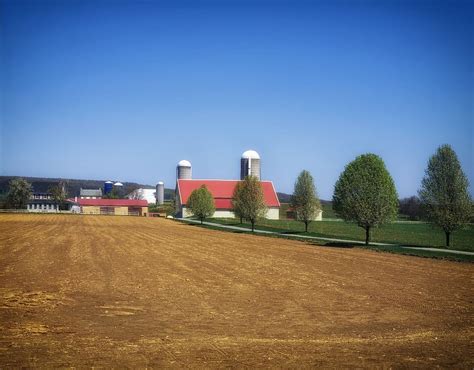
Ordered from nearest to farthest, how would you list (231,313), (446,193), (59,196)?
(231,313) < (446,193) < (59,196)

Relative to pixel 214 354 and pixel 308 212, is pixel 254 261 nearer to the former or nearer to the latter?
pixel 214 354

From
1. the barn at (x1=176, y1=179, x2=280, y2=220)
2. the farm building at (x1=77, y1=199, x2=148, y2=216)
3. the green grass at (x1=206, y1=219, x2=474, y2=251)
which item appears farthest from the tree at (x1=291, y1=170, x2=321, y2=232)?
the farm building at (x1=77, y1=199, x2=148, y2=216)

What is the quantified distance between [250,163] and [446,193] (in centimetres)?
6672

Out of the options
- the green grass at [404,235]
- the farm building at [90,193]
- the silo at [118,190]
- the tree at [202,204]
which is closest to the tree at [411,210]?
the green grass at [404,235]

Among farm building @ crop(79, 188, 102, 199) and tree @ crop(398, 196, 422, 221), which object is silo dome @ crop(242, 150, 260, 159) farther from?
farm building @ crop(79, 188, 102, 199)

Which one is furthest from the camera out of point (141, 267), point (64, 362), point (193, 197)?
point (193, 197)

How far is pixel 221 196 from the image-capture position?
93.8 m

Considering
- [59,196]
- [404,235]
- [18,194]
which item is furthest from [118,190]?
[404,235]

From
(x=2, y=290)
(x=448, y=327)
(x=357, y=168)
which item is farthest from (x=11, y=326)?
(x=357, y=168)

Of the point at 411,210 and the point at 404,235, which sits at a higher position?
the point at 411,210

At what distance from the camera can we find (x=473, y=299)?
17.2m

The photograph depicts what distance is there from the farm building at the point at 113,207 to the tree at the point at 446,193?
84.9 meters

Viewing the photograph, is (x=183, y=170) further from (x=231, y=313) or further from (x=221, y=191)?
(x=231, y=313)

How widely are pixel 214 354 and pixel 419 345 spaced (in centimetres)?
483
